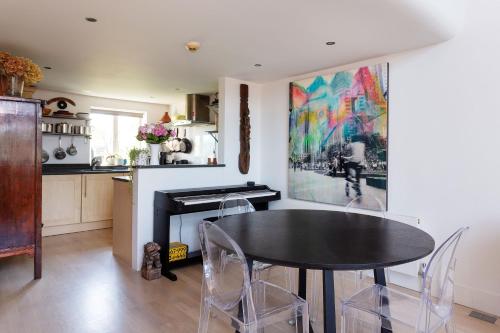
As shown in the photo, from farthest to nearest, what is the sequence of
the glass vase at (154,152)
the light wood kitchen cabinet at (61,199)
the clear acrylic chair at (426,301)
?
the light wood kitchen cabinet at (61,199), the glass vase at (154,152), the clear acrylic chair at (426,301)

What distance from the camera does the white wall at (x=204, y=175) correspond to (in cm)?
328

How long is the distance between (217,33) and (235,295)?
2000 millimetres

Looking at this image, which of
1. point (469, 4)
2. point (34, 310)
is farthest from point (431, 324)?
point (34, 310)

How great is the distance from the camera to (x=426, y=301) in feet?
4.77

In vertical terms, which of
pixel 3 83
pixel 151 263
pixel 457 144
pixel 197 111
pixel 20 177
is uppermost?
pixel 197 111

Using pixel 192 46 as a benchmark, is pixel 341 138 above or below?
below

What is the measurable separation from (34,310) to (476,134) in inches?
142

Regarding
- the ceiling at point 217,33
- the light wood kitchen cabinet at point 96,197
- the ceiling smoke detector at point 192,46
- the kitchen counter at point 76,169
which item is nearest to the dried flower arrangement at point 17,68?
the ceiling at point 217,33

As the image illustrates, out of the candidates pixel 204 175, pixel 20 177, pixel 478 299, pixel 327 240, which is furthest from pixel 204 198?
pixel 478 299

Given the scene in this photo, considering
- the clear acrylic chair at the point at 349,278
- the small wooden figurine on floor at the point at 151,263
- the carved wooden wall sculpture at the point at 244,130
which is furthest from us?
the carved wooden wall sculpture at the point at 244,130

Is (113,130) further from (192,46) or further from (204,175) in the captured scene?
(192,46)

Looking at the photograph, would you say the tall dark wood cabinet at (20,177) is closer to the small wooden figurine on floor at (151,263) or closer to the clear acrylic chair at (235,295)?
the small wooden figurine on floor at (151,263)

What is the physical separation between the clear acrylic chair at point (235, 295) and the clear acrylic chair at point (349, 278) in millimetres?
733

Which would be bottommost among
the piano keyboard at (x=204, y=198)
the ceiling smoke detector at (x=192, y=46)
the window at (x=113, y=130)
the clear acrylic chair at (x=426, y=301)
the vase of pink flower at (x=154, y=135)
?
the clear acrylic chair at (x=426, y=301)
